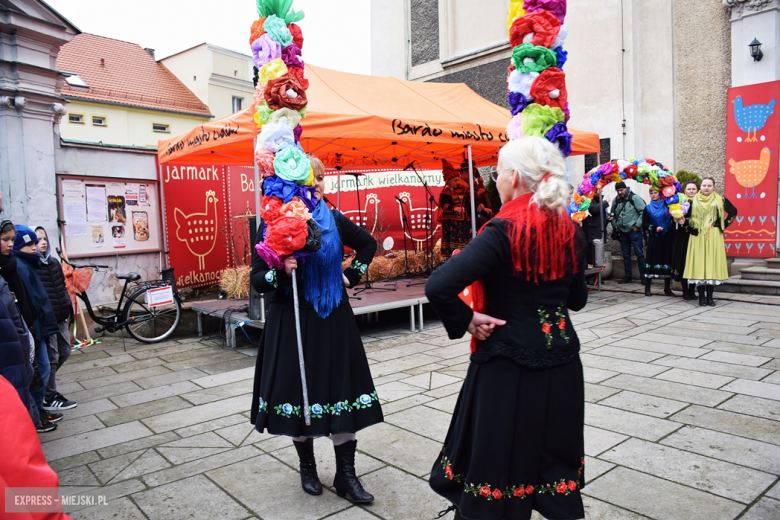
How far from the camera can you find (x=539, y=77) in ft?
8.19

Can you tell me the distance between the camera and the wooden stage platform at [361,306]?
21.9 feet

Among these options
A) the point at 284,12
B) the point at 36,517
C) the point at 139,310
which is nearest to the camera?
the point at 36,517

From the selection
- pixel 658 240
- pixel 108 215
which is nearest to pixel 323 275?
pixel 108 215

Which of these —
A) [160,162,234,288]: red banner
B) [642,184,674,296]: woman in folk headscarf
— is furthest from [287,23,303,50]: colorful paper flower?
[642,184,674,296]: woman in folk headscarf

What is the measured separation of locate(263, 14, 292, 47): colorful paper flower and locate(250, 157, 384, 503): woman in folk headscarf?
737 millimetres

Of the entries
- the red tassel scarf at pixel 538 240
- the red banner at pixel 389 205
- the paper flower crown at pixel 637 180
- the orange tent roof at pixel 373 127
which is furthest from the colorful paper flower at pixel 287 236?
the red banner at pixel 389 205

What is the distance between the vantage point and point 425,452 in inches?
136

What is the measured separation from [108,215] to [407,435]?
5954 mm

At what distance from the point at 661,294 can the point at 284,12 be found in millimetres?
8777

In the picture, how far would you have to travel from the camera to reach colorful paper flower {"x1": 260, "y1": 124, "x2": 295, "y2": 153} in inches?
113

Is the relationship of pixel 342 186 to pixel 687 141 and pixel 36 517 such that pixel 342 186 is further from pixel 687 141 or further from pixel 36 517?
pixel 36 517

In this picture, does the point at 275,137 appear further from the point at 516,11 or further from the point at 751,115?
the point at 751,115

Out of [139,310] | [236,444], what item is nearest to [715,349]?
[236,444]

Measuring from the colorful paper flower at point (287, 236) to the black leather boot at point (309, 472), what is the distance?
1052 mm
